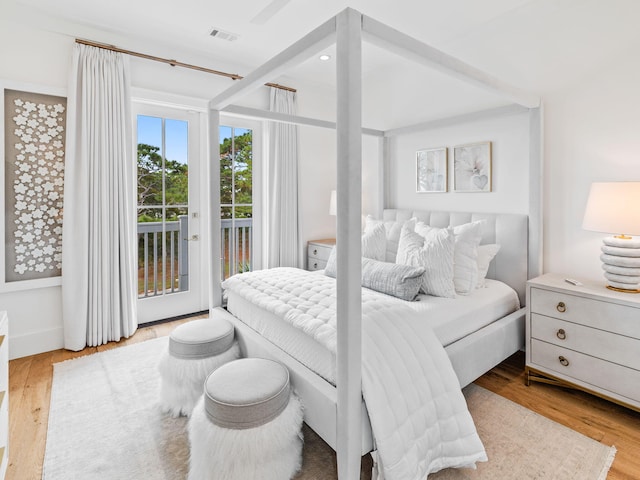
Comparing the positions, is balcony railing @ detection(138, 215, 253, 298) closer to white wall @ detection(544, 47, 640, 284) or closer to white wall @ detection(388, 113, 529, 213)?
white wall @ detection(388, 113, 529, 213)

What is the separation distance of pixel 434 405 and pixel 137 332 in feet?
9.13

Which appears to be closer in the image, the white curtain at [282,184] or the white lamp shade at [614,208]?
the white lamp shade at [614,208]

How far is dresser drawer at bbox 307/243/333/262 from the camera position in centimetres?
390

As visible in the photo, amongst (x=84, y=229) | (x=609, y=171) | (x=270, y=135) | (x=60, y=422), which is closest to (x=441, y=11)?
(x=609, y=171)

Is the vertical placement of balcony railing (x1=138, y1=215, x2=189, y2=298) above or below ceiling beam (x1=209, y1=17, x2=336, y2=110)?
below

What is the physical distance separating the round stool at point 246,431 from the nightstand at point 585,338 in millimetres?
1637

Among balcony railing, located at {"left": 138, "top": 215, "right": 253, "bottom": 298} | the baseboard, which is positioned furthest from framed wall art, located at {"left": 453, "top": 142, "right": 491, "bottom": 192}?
the baseboard

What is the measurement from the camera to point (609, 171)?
2.29 metres

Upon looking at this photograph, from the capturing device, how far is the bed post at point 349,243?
4.27 ft

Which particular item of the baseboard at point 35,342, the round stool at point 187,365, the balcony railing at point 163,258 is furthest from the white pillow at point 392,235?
the baseboard at point 35,342

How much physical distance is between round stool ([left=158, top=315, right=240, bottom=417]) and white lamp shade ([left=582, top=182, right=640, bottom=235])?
2.29m

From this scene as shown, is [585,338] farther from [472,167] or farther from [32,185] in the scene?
[32,185]

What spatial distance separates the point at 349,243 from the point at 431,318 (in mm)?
926

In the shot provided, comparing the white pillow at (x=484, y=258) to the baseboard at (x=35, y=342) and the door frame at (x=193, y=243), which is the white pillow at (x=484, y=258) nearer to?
the door frame at (x=193, y=243)
